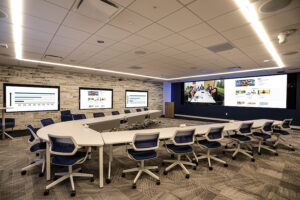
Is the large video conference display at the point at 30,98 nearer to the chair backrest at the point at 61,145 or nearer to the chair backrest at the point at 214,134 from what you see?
the chair backrest at the point at 61,145

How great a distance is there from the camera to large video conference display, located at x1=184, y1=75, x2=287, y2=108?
6566 mm

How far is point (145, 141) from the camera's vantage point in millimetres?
2307

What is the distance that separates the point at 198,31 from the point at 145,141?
2.27m

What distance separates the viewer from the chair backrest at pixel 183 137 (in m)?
2.54

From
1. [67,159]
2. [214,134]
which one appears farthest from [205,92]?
[67,159]

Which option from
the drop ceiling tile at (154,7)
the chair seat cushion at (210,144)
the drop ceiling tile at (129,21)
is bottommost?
the chair seat cushion at (210,144)

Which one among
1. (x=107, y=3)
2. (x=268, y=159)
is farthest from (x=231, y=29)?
(x=268, y=159)

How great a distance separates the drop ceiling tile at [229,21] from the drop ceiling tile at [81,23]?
6.39 ft

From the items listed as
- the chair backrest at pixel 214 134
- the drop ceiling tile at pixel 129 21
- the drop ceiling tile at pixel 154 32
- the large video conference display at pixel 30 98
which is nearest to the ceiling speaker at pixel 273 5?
the drop ceiling tile at pixel 154 32

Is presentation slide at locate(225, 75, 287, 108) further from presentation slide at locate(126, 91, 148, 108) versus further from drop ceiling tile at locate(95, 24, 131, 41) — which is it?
drop ceiling tile at locate(95, 24, 131, 41)

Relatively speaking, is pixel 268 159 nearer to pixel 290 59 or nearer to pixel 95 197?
pixel 290 59

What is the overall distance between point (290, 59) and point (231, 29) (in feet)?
11.3

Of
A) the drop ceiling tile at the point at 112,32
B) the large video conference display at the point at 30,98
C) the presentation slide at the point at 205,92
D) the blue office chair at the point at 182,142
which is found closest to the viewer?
the blue office chair at the point at 182,142

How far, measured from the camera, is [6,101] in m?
5.57
